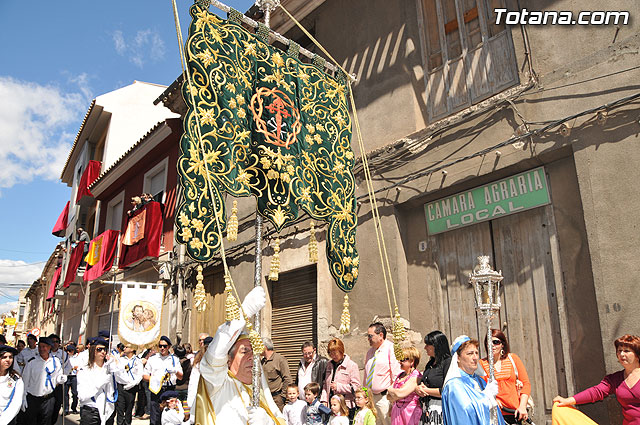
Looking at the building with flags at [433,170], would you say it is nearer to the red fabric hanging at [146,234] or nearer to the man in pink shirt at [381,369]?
the man in pink shirt at [381,369]

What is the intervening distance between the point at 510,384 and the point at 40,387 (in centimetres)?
705

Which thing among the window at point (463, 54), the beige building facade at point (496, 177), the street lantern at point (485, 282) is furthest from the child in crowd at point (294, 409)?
the window at point (463, 54)

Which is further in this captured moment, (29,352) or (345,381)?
(29,352)

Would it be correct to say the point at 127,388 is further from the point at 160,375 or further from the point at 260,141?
the point at 260,141

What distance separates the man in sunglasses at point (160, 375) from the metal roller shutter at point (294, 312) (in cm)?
207

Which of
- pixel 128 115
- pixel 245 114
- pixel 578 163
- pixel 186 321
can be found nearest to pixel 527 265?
pixel 578 163

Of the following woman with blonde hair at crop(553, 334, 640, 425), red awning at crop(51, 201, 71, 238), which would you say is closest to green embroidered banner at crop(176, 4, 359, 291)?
woman with blonde hair at crop(553, 334, 640, 425)

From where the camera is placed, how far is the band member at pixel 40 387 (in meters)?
7.70

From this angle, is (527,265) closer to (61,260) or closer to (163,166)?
(163,166)

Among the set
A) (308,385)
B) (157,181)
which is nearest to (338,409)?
(308,385)

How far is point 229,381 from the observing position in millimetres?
3529

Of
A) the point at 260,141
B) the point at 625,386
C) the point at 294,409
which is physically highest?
the point at 260,141

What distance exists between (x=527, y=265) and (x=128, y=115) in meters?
18.9

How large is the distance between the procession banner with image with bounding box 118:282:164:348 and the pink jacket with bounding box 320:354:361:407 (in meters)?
5.77
